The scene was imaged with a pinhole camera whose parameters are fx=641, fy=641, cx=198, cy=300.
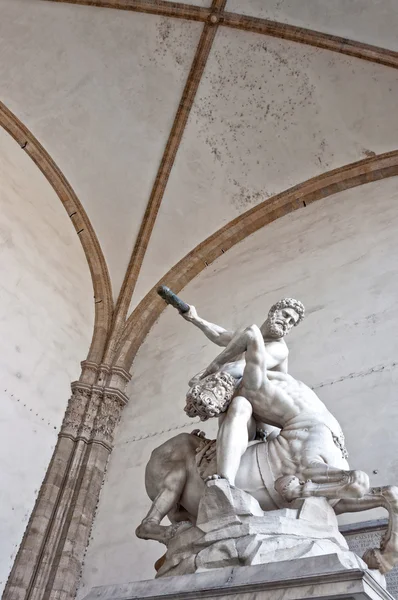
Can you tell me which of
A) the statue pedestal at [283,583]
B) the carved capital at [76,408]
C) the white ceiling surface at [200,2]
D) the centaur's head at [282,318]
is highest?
the white ceiling surface at [200,2]

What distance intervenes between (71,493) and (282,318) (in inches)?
159

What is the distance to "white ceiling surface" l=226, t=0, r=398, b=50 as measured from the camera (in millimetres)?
7569

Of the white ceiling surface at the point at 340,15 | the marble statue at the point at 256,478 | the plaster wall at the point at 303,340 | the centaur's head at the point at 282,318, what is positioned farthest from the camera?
the white ceiling surface at the point at 340,15

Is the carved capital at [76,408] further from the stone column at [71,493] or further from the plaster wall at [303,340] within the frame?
the plaster wall at [303,340]

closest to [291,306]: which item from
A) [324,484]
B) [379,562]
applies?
[324,484]

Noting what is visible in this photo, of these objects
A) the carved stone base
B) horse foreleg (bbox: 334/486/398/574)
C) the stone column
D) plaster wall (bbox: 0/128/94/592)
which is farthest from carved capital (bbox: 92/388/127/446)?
horse foreleg (bbox: 334/486/398/574)

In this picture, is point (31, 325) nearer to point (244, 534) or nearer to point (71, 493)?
point (71, 493)

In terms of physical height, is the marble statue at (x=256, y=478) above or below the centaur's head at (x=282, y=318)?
below

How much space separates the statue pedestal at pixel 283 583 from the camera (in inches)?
77.6

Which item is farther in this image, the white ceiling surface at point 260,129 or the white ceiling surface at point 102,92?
the white ceiling surface at point 102,92

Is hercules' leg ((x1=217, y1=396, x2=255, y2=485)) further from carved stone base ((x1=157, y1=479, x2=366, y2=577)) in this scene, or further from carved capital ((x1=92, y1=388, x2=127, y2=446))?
carved capital ((x1=92, y1=388, x2=127, y2=446))

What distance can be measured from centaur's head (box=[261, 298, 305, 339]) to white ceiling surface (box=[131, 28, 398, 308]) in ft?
16.6

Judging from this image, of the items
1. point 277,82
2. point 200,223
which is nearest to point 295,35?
point 277,82

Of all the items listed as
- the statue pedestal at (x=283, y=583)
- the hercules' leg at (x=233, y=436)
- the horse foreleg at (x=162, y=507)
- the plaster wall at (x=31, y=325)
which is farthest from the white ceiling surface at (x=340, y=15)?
the statue pedestal at (x=283, y=583)
